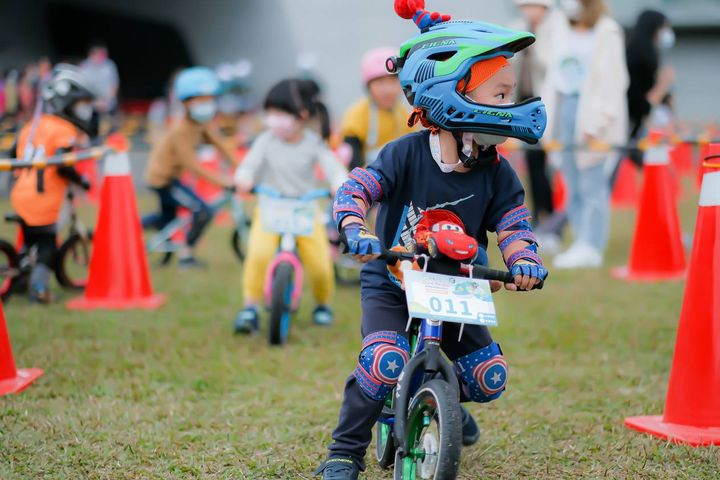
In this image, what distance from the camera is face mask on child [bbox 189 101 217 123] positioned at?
9375mm

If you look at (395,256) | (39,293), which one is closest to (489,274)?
(395,256)

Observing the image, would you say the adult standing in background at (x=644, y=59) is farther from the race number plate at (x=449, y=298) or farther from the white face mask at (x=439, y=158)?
the race number plate at (x=449, y=298)

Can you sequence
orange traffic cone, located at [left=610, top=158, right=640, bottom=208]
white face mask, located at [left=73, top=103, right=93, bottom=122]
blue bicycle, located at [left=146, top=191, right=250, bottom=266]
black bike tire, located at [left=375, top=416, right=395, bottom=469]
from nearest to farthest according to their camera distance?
black bike tire, located at [left=375, top=416, right=395, bottom=469] < white face mask, located at [left=73, top=103, right=93, bottom=122] < blue bicycle, located at [left=146, top=191, right=250, bottom=266] < orange traffic cone, located at [left=610, top=158, right=640, bottom=208]

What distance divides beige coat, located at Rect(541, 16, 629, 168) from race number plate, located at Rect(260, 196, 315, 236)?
3.68 m

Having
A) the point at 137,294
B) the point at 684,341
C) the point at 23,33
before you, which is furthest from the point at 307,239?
the point at 23,33

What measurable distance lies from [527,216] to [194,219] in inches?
241

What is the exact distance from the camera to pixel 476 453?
14.4 ft

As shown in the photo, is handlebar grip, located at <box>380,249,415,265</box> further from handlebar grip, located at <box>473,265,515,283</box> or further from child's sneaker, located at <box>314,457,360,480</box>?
child's sneaker, located at <box>314,457,360,480</box>

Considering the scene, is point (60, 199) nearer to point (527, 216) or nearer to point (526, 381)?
point (526, 381)

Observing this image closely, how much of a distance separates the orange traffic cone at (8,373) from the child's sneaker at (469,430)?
2298mm

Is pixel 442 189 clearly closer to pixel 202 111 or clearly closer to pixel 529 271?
pixel 529 271

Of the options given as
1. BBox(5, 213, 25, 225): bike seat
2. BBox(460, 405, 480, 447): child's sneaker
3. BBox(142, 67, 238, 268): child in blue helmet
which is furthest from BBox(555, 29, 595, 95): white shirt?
BBox(460, 405, 480, 447): child's sneaker

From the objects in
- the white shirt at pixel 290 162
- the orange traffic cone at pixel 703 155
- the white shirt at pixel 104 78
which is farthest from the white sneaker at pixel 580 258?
the white shirt at pixel 104 78

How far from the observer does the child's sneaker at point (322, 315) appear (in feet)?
23.3
